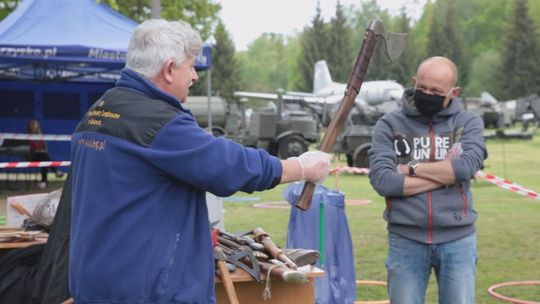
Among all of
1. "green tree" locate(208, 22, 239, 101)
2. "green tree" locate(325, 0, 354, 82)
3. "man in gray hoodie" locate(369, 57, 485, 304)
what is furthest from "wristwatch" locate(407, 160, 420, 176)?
"green tree" locate(325, 0, 354, 82)

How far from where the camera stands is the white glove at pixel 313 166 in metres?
3.17

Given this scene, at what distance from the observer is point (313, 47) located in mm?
89938

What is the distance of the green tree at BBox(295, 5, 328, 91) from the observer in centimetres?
8925

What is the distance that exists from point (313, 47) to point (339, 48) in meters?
2.85

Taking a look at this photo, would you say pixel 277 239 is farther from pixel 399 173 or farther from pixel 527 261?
pixel 399 173

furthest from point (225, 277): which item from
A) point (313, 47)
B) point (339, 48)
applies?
point (313, 47)

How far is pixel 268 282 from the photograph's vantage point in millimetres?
3883

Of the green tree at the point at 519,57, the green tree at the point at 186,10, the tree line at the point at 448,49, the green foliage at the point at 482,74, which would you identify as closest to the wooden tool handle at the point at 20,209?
the green tree at the point at 186,10

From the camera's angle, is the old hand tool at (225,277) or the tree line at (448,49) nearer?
the old hand tool at (225,277)

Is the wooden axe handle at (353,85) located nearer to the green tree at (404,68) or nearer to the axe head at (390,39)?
the axe head at (390,39)

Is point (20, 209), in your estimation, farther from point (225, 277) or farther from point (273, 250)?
point (225, 277)

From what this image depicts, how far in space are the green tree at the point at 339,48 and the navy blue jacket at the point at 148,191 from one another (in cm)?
8506

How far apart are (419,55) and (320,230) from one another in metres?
87.5

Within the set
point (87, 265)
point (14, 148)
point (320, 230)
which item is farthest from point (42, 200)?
point (14, 148)
